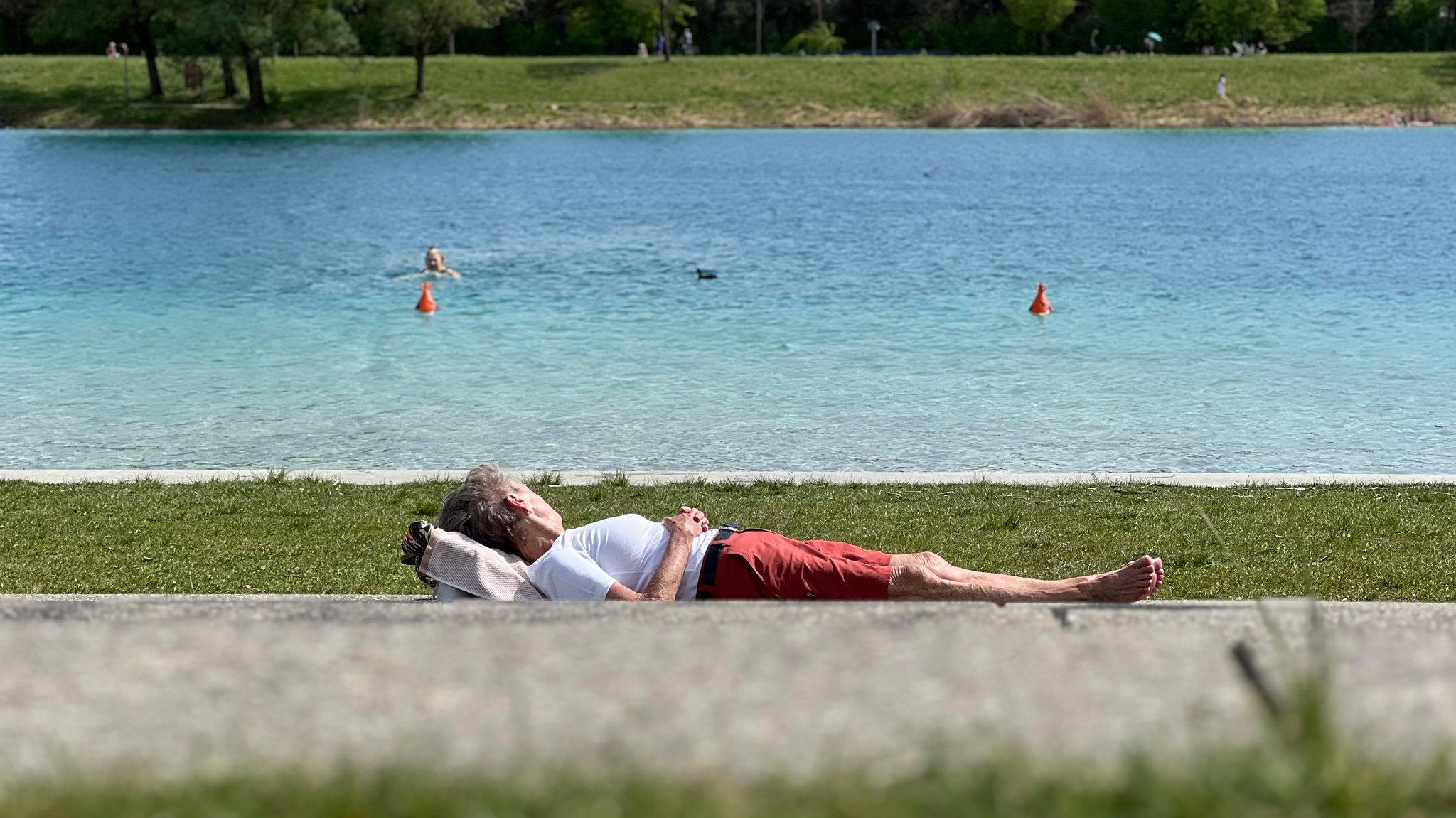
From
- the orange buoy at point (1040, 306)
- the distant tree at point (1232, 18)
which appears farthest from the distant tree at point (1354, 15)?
the orange buoy at point (1040, 306)

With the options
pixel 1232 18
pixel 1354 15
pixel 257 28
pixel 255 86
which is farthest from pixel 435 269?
pixel 1354 15

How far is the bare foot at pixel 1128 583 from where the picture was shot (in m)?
5.62

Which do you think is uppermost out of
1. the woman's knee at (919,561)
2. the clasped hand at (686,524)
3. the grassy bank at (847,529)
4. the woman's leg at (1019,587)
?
the clasped hand at (686,524)

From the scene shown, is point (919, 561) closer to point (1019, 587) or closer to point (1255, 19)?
point (1019, 587)

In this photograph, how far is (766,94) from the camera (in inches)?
2886

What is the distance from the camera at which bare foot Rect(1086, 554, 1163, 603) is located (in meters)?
5.62

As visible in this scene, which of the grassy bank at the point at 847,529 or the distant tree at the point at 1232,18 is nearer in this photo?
the grassy bank at the point at 847,529

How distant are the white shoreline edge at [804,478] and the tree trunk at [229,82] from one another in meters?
63.9

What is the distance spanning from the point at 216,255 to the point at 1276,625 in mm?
31713

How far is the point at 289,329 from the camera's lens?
22.9 metres

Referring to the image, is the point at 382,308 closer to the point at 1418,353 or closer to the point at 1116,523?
the point at 1418,353

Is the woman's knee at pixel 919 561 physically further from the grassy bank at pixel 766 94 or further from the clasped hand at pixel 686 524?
the grassy bank at pixel 766 94

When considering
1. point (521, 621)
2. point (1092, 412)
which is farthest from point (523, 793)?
point (1092, 412)

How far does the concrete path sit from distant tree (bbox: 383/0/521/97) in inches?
2748
